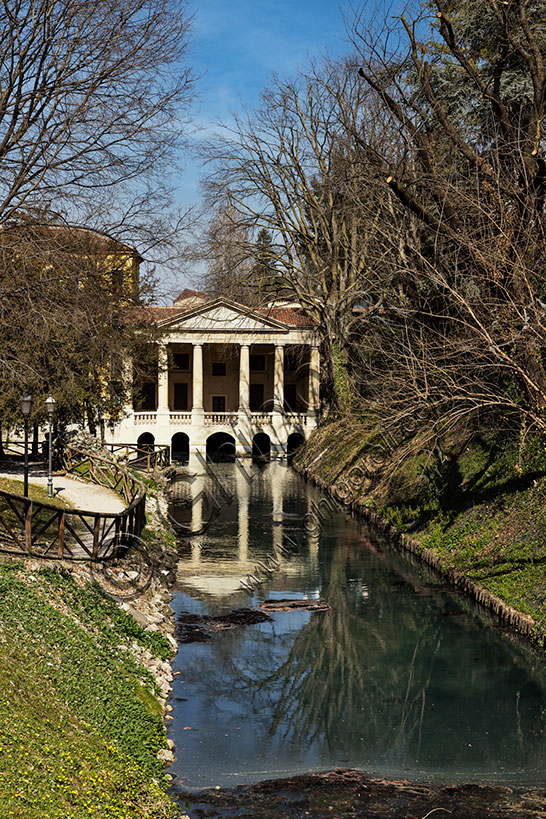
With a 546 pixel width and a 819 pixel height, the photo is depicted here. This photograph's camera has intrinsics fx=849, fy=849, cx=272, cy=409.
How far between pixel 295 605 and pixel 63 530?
20.5 ft

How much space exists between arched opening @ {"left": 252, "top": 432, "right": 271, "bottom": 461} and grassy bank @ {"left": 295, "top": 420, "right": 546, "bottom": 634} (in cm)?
2593

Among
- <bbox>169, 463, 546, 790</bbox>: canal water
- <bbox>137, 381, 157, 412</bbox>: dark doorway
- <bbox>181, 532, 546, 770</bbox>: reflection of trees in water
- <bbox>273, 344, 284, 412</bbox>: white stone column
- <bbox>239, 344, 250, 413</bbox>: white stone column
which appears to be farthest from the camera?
<bbox>137, 381, 157, 412</bbox>: dark doorway

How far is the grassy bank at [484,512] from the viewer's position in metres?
17.6

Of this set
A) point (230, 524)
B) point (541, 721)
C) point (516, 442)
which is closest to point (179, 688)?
point (541, 721)

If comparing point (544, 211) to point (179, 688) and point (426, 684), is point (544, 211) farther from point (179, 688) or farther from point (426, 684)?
point (179, 688)

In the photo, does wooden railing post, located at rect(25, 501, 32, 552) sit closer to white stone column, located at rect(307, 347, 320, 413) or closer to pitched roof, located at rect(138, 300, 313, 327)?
pitched roof, located at rect(138, 300, 313, 327)

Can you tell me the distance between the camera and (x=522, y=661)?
14812 mm

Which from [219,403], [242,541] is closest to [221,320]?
[219,403]

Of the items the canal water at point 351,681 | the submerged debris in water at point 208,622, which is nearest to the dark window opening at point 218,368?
the canal water at point 351,681

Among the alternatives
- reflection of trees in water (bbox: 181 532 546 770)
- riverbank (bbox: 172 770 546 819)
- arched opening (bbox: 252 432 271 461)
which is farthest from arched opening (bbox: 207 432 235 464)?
riverbank (bbox: 172 770 546 819)

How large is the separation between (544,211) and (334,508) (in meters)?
16.6

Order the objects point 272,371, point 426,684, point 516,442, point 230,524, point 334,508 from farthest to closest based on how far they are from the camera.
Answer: point 272,371
point 334,508
point 230,524
point 516,442
point 426,684

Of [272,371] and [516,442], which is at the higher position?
[272,371]

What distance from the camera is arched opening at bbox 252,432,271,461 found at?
57537 mm
